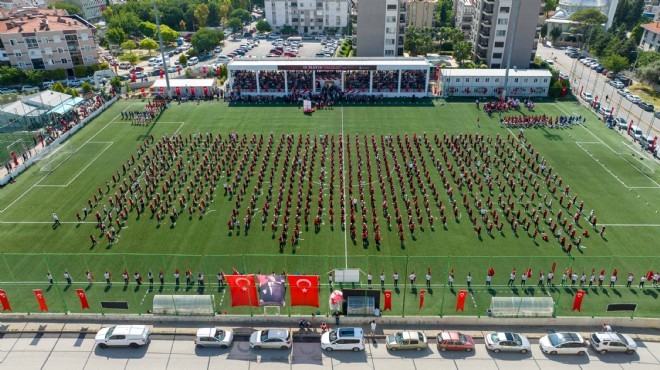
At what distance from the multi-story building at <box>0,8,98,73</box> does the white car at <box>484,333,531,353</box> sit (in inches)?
3118

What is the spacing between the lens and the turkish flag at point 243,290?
2595 cm

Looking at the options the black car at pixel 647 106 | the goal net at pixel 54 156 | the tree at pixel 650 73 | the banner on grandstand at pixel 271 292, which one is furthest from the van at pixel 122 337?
the tree at pixel 650 73

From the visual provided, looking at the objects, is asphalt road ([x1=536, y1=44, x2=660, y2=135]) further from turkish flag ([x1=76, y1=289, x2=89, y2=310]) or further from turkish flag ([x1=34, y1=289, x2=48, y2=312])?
turkish flag ([x1=34, y1=289, x2=48, y2=312])

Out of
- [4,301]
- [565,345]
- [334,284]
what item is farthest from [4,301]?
[565,345]

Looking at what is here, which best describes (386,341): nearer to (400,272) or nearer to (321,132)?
(400,272)

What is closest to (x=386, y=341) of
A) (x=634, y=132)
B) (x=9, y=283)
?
(x=9, y=283)

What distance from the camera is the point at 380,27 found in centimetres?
7556

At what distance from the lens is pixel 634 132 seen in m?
51.0

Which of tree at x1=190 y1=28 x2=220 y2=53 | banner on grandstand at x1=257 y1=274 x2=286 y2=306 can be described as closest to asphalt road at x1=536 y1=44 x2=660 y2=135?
banner on grandstand at x1=257 y1=274 x2=286 y2=306

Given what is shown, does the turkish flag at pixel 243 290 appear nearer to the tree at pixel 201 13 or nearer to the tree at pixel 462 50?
the tree at pixel 462 50

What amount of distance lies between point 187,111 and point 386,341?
145 feet

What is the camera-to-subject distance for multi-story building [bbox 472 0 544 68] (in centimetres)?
6919

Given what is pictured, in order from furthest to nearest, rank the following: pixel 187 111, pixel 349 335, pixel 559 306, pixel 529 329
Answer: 1. pixel 187 111
2. pixel 559 306
3. pixel 529 329
4. pixel 349 335

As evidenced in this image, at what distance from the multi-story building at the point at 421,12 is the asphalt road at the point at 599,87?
25.8 metres
